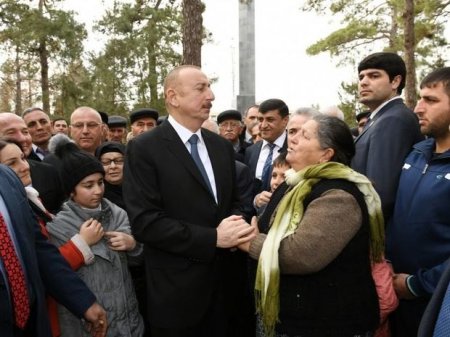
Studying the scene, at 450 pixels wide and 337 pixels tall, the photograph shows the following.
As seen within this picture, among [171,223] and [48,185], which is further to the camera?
[48,185]

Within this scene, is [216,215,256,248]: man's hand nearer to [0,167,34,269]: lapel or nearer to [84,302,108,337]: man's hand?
[84,302,108,337]: man's hand

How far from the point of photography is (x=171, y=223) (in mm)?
2686

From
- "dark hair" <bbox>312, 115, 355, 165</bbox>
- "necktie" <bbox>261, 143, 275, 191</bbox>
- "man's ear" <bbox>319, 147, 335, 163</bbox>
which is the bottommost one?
"necktie" <bbox>261, 143, 275, 191</bbox>

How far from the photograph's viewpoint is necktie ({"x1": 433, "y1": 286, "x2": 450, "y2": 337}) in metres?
1.51

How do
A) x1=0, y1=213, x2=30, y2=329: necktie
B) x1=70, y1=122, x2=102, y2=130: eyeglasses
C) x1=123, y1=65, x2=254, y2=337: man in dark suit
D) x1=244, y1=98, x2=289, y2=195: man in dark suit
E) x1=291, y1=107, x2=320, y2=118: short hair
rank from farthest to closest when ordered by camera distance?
x1=244, y1=98, x2=289, y2=195: man in dark suit
x1=70, y1=122, x2=102, y2=130: eyeglasses
x1=291, y1=107, x2=320, y2=118: short hair
x1=123, y1=65, x2=254, y2=337: man in dark suit
x1=0, y1=213, x2=30, y2=329: necktie

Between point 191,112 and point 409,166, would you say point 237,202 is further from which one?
point 409,166

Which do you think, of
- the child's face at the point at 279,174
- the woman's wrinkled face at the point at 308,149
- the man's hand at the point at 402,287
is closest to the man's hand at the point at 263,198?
the child's face at the point at 279,174

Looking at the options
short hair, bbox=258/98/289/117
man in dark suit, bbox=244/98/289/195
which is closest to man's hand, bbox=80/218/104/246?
man in dark suit, bbox=244/98/289/195

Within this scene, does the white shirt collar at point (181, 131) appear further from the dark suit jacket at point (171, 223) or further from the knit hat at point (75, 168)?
the knit hat at point (75, 168)

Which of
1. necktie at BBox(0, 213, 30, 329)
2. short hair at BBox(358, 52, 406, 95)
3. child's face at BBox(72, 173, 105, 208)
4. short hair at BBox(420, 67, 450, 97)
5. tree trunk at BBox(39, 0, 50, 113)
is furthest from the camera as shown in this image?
tree trunk at BBox(39, 0, 50, 113)

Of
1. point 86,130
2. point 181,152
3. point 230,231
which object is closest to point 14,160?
point 181,152

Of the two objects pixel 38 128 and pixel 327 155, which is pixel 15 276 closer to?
pixel 327 155

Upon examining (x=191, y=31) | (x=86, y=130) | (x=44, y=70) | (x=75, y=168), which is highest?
(x=44, y=70)

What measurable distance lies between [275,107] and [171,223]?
2.64 meters
